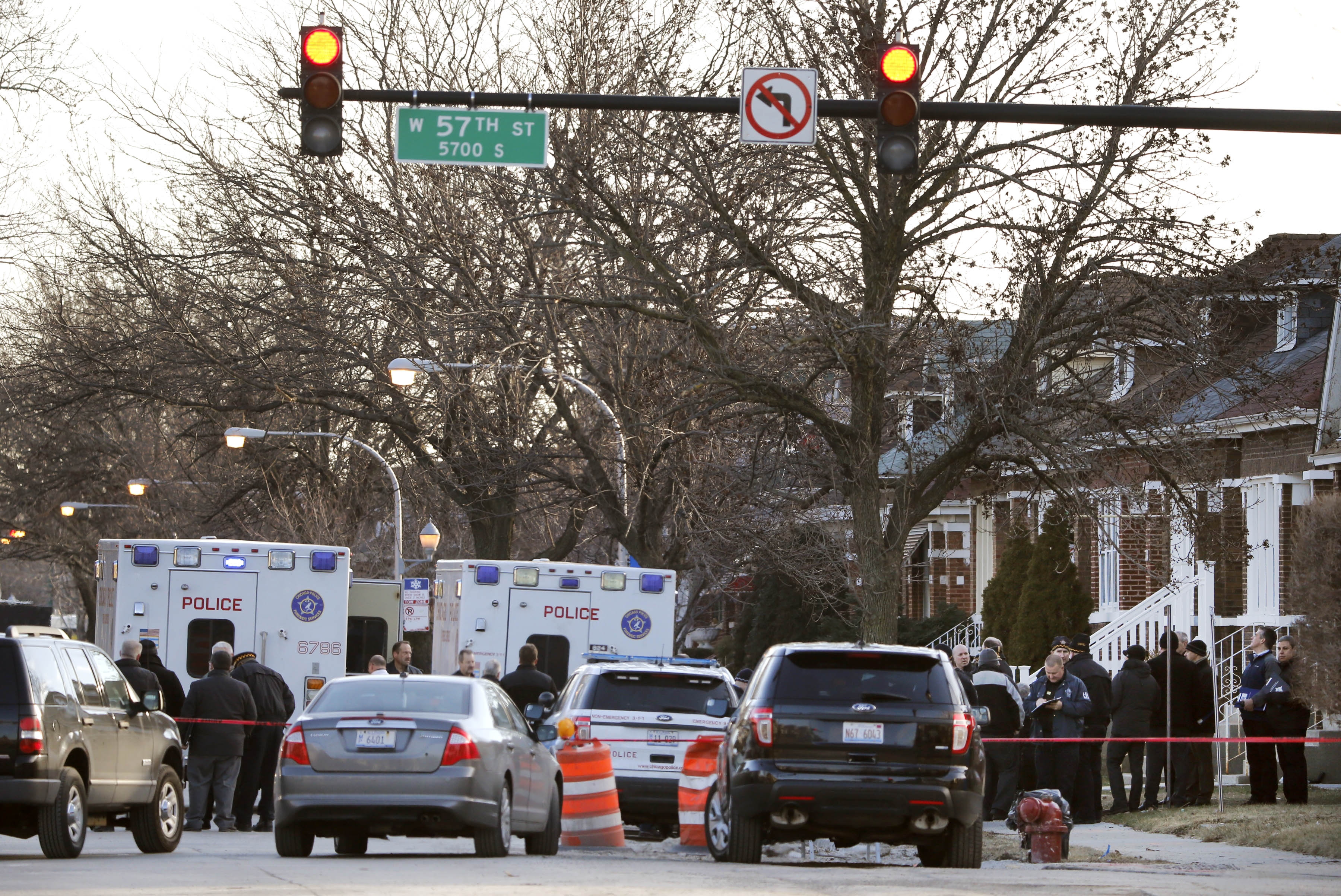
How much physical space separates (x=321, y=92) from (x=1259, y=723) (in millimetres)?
11027

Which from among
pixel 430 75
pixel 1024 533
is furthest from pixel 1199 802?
pixel 430 75

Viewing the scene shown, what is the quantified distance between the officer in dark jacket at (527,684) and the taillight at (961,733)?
7.22 m

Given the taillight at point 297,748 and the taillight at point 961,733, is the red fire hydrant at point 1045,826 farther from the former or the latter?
the taillight at point 297,748

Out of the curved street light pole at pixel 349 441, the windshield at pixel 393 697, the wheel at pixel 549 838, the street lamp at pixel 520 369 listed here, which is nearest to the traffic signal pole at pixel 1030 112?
the windshield at pixel 393 697

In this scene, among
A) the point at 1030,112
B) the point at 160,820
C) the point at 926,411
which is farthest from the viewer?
the point at 926,411

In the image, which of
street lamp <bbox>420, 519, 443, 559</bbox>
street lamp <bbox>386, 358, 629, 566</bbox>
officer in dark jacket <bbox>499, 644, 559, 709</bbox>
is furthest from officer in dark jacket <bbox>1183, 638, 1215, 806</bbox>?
street lamp <bbox>420, 519, 443, 559</bbox>

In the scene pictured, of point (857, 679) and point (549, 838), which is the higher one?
point (857, 679)

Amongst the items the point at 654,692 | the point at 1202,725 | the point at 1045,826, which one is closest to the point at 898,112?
the point at 1045,826

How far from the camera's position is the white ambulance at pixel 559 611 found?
21.9 metres

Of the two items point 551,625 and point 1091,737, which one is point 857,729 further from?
point 551,625

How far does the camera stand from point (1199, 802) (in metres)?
19.7

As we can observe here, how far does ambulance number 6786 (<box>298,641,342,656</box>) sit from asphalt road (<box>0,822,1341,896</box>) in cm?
556

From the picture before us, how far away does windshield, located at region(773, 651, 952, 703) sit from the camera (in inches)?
523

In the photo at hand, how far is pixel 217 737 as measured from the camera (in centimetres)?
1780
